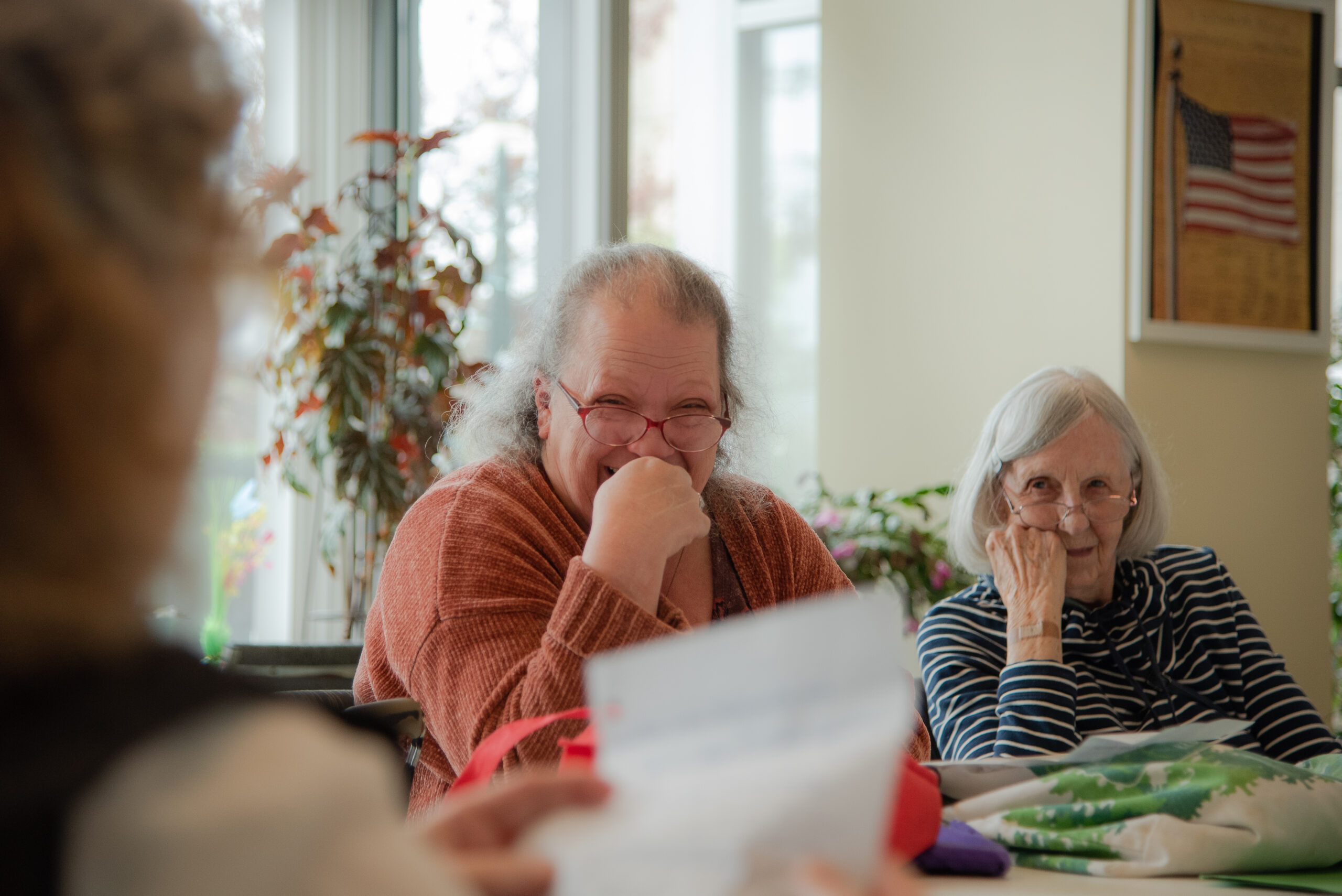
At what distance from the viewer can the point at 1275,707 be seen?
197 centimetres

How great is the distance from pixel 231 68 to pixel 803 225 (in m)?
3.75

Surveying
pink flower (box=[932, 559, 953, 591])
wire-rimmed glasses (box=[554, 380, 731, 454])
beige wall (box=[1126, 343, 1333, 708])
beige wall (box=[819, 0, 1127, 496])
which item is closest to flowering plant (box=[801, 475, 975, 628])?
pink flower (box=[932, 559, 953, 591])

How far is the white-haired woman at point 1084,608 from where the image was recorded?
6.24 feet

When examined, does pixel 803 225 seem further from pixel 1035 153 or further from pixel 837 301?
pixel 1035 153

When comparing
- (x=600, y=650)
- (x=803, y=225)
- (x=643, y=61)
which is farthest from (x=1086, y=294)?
(x=600, y=650)

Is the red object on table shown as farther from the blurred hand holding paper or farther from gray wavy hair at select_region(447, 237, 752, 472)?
gray wavy hair at select_region(447, 237, 752, 472)

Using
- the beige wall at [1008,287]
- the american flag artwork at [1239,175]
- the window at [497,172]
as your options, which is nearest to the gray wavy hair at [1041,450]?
the beige wall at [1008,287]

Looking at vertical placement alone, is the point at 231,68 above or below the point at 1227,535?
above

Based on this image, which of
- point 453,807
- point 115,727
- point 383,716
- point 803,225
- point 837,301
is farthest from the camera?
point 803,225

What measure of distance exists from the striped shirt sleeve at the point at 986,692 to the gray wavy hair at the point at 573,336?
455mm

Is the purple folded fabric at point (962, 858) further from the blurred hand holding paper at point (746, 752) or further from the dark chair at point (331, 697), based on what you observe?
the dark chair at point (331, 697)

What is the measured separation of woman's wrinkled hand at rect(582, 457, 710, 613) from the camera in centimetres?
142

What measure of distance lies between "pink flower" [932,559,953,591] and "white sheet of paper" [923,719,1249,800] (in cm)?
195

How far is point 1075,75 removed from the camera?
325cm
